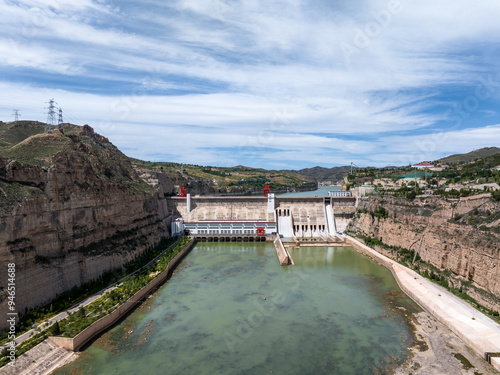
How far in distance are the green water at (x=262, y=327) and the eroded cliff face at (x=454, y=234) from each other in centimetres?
549

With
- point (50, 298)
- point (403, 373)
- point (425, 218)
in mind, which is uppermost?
point (425, 218)

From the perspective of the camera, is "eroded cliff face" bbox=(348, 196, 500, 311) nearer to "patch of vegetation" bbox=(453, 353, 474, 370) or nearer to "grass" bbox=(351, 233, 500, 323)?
"grass" bbox=(351, 233, 500, 323)

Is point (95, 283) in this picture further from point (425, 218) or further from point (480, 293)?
point (425, 218)

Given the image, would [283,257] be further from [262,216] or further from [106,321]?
[106,321]

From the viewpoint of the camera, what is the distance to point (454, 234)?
106 feet

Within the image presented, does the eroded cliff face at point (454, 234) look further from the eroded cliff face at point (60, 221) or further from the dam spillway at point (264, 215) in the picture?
the eroded cliff face at point (60, 221)

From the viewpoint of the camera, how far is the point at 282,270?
39000 mm

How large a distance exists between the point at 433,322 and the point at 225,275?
2052 centimetres

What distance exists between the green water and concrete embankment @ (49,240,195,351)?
2.02 feet

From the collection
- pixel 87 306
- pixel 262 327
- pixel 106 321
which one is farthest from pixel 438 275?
pixel 87 306

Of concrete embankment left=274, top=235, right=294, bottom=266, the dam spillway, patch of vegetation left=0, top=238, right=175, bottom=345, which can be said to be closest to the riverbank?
patch of vegetation left=0, top=238, right=175, bottom=345

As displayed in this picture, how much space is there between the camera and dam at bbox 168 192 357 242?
5672 cm

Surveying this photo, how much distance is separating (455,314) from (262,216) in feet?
127

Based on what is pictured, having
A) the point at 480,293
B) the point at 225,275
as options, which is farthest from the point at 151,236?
the point at 480,293
